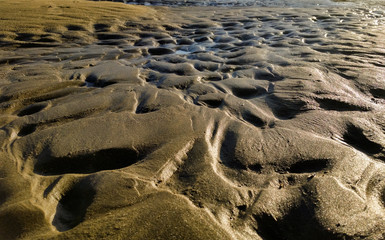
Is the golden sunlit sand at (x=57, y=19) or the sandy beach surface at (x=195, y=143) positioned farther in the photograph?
the golden sunlit sand at (x=57, y=19)

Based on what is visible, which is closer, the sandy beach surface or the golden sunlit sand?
the sandy beach surface

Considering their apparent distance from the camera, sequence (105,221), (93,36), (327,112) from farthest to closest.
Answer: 1. (93,36)
2. (327,112)
3. (105,221)

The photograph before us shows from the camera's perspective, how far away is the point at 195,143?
186 centimetres

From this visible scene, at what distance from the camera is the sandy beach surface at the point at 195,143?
1.25 metres

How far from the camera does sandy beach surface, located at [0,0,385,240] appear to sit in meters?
1.25

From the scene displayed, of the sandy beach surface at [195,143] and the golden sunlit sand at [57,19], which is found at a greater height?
the golden sunlit sand at [57,19]

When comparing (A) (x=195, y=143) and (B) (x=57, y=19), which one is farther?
(B) (x=57, y=19)

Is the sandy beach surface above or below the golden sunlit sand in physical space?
below

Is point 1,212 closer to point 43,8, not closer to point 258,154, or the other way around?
point 258,154

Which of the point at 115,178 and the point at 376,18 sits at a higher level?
the point at 376,18

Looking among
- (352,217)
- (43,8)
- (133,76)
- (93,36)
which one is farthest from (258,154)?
(43,8)

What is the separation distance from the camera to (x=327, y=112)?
2.25 metres

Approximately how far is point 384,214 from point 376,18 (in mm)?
7564

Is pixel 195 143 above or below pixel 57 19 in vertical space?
below
